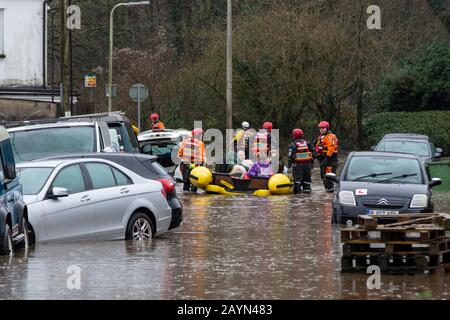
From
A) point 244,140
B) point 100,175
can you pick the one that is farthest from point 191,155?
point 100,175

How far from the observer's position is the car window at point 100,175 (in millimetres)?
19031

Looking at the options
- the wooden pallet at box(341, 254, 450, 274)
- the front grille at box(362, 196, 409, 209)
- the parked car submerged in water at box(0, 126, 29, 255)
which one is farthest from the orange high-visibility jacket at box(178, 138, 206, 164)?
the wooden pallet at box(341, 254, 450, 274)

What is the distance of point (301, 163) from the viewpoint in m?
30.9

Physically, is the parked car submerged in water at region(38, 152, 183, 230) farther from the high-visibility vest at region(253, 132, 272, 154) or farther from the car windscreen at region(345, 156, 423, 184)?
the high-visibility vest at region(253, 132, 272, 154)

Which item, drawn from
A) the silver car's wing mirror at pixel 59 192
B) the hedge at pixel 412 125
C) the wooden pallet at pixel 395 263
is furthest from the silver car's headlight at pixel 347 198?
the hedge at pixel 412 125

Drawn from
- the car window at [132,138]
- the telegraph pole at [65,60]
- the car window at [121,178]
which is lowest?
the car window at [121,178]

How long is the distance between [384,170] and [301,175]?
26.1ft

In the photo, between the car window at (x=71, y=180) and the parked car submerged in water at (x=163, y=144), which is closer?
the car window at (x=71, y=180)

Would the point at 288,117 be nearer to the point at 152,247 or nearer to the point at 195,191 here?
the point at 195,191

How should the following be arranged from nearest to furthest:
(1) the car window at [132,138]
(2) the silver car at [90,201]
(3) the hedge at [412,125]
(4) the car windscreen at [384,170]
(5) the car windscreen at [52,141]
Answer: (2) the silver car at [90,201]
(5) the car windscreen at [52,141]
(4) the car windscreen at [384,170]
(1) the car window at [132,138]
(3) the hedge at [412,125]

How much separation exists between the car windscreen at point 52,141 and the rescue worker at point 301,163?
9367 mm

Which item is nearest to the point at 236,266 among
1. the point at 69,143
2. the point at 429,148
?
the point at 69,143

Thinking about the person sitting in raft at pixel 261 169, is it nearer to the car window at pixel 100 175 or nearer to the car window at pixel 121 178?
the car window at pixel 121 178

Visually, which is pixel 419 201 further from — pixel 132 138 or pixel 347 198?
pixel 132 138
